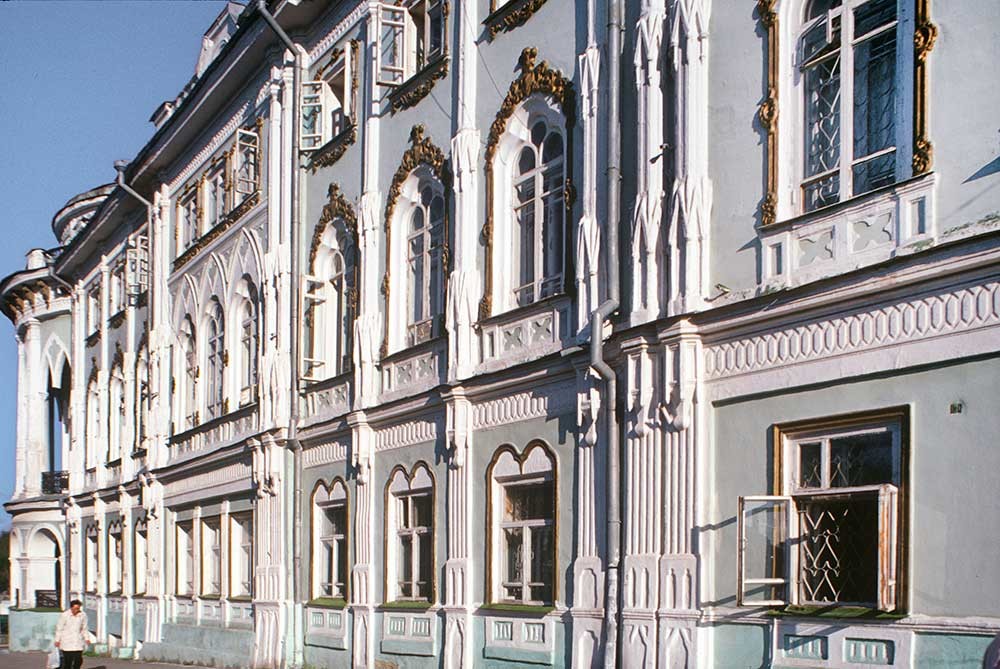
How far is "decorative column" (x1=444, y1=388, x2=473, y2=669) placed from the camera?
56.5 ft

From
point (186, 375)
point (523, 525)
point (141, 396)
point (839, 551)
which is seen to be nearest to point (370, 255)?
point (523, 525)

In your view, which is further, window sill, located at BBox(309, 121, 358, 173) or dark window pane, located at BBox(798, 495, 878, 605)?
window sill, located at BBox(309, 121, 358, 173)

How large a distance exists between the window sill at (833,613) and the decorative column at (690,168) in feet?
9.03

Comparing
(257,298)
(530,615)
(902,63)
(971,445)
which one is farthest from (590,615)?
(257,298)

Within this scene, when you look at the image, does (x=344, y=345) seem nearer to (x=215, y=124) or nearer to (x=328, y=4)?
(x=328, y=4)

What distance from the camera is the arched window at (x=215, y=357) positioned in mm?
27844

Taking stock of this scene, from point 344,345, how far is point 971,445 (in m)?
12.9

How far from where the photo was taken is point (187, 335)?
1192 inches

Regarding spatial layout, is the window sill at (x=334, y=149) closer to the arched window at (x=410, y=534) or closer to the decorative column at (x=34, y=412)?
the arched window at (x=410, y=534)

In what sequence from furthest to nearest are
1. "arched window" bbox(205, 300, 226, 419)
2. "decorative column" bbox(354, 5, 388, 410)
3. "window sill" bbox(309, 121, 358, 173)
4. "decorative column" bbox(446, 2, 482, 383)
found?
"arched window" bbox(205, 300, 226, 419), "window sill" bbox(309, 121, 358, 173), "decorative column" bbox(354, 5, 388, 410), "decorative column" bbox(446, 2, 482, 383)

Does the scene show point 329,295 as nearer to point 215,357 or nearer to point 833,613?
point 215,357

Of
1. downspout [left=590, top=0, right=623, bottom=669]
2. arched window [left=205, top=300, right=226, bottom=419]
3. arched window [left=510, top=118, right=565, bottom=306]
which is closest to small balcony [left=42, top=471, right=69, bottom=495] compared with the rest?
arched window [left=205, top=300, right=226, bottom=419]

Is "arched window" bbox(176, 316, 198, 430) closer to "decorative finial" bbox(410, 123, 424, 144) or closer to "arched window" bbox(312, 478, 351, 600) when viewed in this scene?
"arched window" bbox(312, 478, 351, 600)

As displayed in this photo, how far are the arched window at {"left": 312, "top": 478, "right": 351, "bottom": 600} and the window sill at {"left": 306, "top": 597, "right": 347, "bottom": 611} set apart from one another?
0.06 metres
